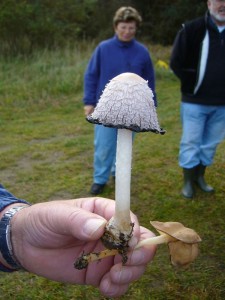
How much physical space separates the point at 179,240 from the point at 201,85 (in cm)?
290

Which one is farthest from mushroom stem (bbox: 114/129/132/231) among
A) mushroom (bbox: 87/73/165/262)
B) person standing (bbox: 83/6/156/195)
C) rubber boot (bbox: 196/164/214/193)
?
rubber boot (bbox: 196/164/214/193)

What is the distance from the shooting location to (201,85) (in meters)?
4.20

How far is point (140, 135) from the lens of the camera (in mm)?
6664

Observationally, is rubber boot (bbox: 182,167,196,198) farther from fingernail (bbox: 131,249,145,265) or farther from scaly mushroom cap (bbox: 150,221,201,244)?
scaly mushroom cap (bbox: 150,221,201,244)

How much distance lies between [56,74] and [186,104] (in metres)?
5.66

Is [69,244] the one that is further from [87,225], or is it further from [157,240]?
[157,240]

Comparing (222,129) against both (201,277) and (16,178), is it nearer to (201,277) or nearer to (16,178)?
(201,277)

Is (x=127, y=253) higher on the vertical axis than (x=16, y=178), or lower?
higher

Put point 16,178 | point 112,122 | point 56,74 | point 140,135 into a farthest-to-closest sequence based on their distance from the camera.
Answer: point 56,74 < point 140,135 < point 16,178 < point 112,122

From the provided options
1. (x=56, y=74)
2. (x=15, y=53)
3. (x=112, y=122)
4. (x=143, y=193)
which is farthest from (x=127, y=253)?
(x=15, y=53)

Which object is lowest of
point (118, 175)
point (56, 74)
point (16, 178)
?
point (16, 178)

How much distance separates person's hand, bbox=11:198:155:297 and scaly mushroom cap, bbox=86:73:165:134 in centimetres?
48

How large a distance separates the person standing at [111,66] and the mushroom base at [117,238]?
272cm

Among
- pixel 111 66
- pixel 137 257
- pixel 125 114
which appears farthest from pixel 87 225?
pixel 111 66
